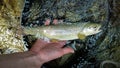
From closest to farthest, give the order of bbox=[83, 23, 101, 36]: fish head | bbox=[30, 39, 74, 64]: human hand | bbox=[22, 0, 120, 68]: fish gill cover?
bbox=[83, 23, 101, 36]: fish head, bbox=[30, 39, 74, 64]: human hand, bbox=[22, 0, 120, 68]: fish gill cover

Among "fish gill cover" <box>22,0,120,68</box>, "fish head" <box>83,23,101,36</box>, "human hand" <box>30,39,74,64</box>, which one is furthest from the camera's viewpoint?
"fish gill cover" <box>22,0,120,68</box>

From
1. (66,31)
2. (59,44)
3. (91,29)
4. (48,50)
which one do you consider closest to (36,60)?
(48,50)

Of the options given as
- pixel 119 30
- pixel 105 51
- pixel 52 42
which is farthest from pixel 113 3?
pixel 52 42

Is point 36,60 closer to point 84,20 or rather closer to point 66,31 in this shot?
point 66,31

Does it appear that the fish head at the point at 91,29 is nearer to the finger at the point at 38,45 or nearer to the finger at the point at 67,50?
the finger at the point at 67,50

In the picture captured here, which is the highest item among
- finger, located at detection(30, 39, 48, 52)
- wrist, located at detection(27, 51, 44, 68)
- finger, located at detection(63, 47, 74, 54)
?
finger, located at detection(30, 39, 48, 52)

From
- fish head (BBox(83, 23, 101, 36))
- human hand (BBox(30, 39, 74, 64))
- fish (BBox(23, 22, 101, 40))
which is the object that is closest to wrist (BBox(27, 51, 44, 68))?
human hand (BBox(30, 39, 74, 64))

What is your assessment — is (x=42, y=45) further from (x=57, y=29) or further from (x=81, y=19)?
(x=81, y=19)

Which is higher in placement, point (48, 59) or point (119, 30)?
point (119, 30)

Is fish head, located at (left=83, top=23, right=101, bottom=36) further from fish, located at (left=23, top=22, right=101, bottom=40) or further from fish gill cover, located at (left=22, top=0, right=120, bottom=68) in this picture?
fish gill cover, located at (left=22, top=0, right=120, bottom=68)
